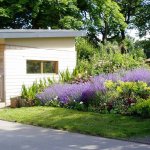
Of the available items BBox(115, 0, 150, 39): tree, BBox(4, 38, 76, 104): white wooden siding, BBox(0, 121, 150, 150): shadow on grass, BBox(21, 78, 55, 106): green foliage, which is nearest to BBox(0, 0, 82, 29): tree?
BBox(4, 38, 76, 104): white wooden siding

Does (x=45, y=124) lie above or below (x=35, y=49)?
below

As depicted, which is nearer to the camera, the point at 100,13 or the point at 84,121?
the point at 84,121

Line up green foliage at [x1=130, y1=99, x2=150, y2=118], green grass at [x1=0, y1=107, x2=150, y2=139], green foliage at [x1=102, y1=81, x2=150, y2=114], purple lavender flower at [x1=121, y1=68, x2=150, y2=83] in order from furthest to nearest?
1. purple lavender flower at [x1=121, y1=68, x2=150, y2=83]
2. green foliage at [x1=102, y1=81, x2=150, y2=114]
3. green foliage at [x1=130, y1=99, x2=150, y2=118]
4. green grass at [x1=0, y1=107, x2=150, y2=139]

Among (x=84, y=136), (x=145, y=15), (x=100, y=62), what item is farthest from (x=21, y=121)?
(x=145, y=15)

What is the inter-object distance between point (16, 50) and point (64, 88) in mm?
3179

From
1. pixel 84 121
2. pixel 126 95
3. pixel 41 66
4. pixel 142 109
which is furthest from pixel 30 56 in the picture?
pixel 142 109

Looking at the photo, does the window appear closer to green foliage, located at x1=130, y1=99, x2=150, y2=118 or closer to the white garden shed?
the white garden shed

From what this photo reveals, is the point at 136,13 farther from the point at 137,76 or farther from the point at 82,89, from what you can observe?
the point at 82,89

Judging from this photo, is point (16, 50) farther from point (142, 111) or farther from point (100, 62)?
point (142, 111)

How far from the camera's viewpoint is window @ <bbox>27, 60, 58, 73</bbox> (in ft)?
60.4

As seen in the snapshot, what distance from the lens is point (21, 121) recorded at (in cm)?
1234

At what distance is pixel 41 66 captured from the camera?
19.0 metres

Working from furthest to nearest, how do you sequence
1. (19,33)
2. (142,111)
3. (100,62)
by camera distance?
(100,62) < (19,33) < (142,111)

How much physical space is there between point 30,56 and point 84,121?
7222 millimetres
